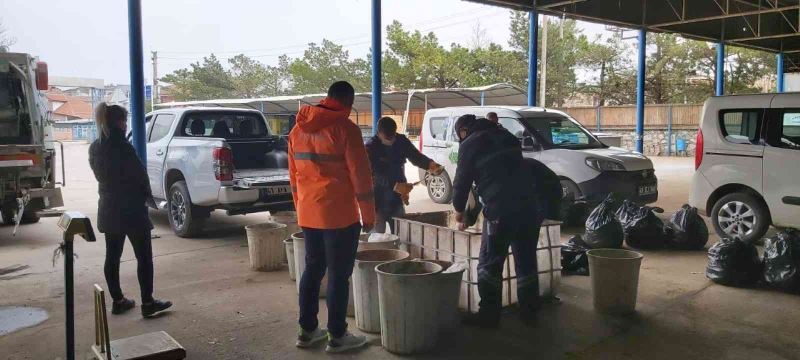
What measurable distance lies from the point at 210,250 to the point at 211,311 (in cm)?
244

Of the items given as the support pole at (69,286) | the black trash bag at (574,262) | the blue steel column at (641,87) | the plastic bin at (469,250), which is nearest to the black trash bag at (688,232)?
the black trash bag at (574,262)

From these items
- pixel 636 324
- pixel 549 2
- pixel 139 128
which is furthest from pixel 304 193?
pixel 549 2

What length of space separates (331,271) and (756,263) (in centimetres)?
390

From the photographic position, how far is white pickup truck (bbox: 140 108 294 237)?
7012 millimetres

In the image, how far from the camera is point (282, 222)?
6.57m

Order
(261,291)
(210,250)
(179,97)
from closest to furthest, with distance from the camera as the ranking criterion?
(261,291)
(210,250)
(179,97)

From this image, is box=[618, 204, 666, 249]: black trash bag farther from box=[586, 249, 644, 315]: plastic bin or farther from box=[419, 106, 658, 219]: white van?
box=[586, 249, 644, 315]: plastic bin

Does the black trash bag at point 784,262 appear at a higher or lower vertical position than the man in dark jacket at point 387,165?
lower

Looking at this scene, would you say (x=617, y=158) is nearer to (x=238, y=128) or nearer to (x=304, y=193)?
(x=238, y=128)

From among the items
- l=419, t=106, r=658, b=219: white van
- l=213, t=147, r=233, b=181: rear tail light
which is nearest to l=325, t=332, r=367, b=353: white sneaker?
l=213, t=147, r=233, b=181: rear tail light

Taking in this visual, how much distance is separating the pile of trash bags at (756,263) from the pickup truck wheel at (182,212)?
579cm

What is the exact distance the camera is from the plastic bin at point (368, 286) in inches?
159

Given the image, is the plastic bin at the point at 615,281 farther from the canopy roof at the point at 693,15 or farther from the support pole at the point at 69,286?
the canopy roof at the point at 693,15

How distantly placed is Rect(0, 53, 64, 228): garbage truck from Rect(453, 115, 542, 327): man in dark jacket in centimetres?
618
